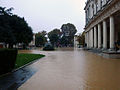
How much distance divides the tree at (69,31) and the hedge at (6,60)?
352 ft

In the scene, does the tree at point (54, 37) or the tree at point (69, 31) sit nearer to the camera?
the tree at point (54, 37)

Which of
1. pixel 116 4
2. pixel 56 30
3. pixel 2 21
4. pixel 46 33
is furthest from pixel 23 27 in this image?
pixel 46 33

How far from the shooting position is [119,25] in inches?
1551

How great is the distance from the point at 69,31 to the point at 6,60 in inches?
4268

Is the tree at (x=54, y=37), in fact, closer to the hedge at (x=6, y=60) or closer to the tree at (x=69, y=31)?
the tree at (x=69, y=31)

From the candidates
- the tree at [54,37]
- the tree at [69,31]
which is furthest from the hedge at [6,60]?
the tree at [69,31]

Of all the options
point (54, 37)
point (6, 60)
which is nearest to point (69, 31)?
point (54, 37)

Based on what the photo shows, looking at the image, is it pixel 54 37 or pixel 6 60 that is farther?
pixel 54 37

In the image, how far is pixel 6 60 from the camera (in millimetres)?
9578

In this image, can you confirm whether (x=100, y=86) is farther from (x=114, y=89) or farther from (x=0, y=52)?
(x=0, y=52)

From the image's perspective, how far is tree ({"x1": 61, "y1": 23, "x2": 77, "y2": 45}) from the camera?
11712 centimetres

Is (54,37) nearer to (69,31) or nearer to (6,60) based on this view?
(69,31)

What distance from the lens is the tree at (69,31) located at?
117125mm

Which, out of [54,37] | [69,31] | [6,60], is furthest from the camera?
[69,31]
